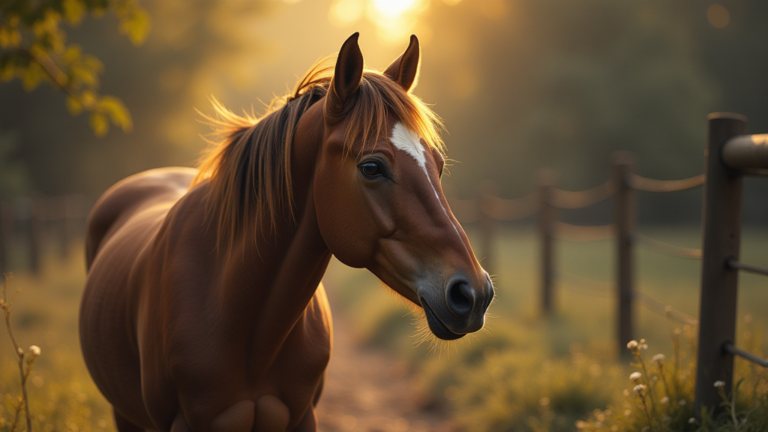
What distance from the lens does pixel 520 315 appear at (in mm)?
6312

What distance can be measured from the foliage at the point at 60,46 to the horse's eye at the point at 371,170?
87.4 inches

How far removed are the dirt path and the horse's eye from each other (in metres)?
3.03

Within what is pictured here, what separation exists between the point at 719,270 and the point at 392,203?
171 cm

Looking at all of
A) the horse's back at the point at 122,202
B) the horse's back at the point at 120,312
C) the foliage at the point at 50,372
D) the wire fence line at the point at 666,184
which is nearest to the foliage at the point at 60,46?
the horse's back at the point at 122,202

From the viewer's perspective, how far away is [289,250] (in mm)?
1771

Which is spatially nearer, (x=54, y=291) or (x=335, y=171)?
(x=335, y=171)

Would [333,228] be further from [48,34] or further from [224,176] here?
[48,34]

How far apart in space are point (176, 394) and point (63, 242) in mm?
11969

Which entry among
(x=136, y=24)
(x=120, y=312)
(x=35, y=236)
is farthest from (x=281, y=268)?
(x=35, y=236)

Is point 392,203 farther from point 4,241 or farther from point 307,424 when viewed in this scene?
point 4,241

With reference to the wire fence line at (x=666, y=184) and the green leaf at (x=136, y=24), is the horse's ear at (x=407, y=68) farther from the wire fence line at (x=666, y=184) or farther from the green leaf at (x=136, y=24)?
the green leaf at (x=136, y=24)

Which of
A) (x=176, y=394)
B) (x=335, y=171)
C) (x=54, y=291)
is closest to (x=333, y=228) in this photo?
(x=335, y=171)

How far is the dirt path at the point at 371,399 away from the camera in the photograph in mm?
4145

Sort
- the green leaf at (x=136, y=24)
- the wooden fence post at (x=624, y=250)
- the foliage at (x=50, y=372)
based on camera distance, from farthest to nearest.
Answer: the wooden fence post at (x=624, y=250) < the green leaf at (x=136, y=24) < the foliage at (x=50, y=372)
